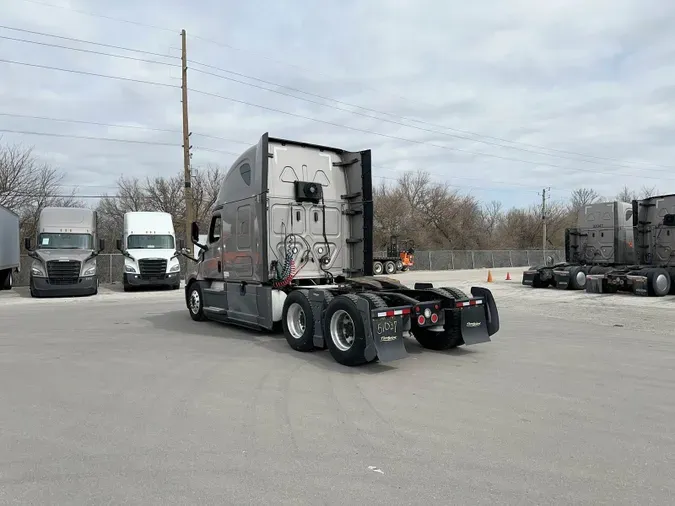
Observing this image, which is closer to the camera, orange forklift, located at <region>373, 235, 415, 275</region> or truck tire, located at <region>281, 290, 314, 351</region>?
truck tire, located at <region>281, 290, 314, 351</region>

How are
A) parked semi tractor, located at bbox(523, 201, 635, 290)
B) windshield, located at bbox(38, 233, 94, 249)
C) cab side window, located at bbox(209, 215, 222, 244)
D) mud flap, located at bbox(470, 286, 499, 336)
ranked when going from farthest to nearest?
parked semi tractor, located at bbox(523, 201, 635, 290)
windshield, located at bbox(38, 233, 94, 249)
cab side window, located at bbox(209, 215, 222, 244)
mud flap, located at bbox(470, 286, 499, 336)

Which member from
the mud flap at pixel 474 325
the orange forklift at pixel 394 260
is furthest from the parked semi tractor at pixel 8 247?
the orange forklift at pixel 394 260

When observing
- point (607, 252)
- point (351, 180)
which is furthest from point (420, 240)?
point (351, 180)

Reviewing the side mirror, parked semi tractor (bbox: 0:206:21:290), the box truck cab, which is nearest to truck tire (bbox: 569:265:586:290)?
the side mirror

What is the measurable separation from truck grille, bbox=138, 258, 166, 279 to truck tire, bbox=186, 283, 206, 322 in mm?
10123

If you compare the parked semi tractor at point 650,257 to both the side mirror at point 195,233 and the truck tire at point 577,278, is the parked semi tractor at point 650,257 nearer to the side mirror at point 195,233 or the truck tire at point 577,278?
the truck tire at point 577,278

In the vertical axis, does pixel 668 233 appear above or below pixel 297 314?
above

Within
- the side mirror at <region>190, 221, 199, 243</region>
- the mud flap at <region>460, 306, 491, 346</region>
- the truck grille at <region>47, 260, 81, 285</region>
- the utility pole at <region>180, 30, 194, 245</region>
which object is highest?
the utility pole at <region>180, 30, 194, 245</region>

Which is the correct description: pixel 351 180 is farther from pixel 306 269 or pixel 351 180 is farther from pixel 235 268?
pixel 235 268

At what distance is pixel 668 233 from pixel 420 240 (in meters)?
35.2

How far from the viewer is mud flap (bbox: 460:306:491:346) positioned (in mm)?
8094

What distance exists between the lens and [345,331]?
767 cm

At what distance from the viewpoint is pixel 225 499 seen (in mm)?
3465

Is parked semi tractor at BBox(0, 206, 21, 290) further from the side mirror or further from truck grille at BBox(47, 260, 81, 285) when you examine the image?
the side mirror
